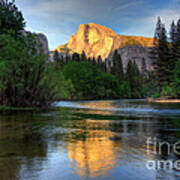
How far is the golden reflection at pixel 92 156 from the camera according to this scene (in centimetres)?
591

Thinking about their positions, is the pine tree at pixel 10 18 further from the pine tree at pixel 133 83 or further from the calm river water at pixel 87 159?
the pine tree at pixel 133 83

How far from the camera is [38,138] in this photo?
10.6 meters

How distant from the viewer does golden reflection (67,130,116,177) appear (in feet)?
19.4

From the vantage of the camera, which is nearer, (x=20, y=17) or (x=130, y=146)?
(x=130, y=146)

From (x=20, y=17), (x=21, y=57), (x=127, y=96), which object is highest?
(x=20, y=17)

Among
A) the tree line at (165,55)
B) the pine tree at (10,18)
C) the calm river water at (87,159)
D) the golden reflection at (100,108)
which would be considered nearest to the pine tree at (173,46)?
the tree line at (165,55)

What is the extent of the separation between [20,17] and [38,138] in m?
35.1

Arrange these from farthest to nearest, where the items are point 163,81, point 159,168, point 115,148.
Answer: point 163,81 < point 115,148 < point 159,168

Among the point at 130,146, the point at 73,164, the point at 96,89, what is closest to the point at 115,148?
the point at 130,146

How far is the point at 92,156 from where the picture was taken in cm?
735

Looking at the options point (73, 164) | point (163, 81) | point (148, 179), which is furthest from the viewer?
point (163, 81)

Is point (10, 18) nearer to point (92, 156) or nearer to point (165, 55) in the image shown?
point (92, 156)

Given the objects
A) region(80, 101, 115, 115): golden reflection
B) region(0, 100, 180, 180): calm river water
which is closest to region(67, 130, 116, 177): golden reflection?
region(0, 100, 180, 180): calm river water

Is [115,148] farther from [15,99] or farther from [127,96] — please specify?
Result: [127,96]
